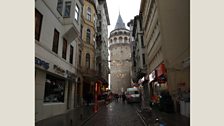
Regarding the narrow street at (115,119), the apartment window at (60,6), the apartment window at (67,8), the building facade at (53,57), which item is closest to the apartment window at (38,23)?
the building facade at (53,57)

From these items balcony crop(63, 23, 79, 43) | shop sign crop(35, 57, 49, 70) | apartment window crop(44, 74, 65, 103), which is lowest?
apartment window crop(44, 74, 65, 103)

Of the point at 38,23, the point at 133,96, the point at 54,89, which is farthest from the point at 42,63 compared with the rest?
the point at 133,96

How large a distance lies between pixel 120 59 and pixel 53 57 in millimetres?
63501

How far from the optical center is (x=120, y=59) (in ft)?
250

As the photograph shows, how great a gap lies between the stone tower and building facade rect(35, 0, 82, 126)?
56.5 meters

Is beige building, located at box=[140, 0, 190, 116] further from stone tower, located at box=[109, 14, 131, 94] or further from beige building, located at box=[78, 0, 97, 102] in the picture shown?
stone tower, located at box=[109, 14, 131, 94]

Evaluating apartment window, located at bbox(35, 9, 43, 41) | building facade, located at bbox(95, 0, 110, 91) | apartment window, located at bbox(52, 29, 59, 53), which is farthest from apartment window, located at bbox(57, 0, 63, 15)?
building facade, located at bbox(95, 0, 110, 91)

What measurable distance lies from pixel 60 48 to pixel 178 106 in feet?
35.0

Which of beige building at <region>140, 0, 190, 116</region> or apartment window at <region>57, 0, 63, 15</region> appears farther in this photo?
apartment window at <region>57, 0, 63, 15</region>

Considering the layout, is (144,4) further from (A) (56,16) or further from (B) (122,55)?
(B) (122,55)

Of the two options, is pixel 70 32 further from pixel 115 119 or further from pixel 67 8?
pixel 115 119

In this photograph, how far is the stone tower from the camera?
7438 centimetres

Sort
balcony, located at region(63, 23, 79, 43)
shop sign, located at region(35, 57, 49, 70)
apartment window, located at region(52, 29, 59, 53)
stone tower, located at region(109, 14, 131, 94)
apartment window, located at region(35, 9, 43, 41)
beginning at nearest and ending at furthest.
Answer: shop sign, located at region(35, 57, 49, 70)
apartment window, located at region(35, 9, 43, 41)
apartment window, located at region(52, 29, 59, 53)
balcony, located at region(63, 23, 79, 43)
stone tower, located at region(109, 14, 131, 94)

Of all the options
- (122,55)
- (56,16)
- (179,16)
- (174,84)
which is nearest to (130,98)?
(174,84)
